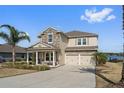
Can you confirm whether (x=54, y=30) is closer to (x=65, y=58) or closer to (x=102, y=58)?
(x=65, y=58)

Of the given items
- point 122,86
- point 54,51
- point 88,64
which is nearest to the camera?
point 122,86

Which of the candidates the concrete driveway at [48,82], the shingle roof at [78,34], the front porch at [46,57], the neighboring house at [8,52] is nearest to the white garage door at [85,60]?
the shingle roof at [78,34]

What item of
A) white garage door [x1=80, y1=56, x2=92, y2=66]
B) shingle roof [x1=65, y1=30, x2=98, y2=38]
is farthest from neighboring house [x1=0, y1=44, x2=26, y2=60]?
white garage door [x1=80, y1=56, x2=92, y2=66]

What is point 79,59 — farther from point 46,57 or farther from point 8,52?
point 8,52

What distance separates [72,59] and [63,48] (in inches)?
86.3

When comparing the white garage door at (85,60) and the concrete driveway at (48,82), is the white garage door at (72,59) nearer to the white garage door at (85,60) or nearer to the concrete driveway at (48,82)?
the white garage door at (85,60)

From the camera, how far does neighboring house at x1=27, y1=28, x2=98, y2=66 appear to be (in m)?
35.1

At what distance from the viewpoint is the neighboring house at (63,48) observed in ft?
115

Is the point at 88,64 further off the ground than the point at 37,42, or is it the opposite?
the point at 37,42

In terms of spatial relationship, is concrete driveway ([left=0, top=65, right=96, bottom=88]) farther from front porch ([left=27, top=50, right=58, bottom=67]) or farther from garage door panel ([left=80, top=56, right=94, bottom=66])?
garage door panel ([left=80, top=56, right=94, bottom=66])

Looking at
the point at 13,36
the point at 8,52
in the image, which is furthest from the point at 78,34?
the point at 8,52

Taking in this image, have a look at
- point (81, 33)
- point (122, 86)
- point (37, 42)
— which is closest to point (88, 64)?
point (81, 33)
